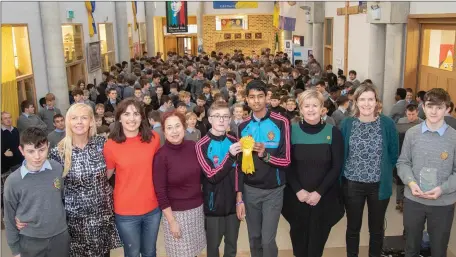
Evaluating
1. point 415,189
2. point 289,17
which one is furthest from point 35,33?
point 289,17

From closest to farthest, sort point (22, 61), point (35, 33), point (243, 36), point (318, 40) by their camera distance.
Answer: point (22, 61) → point (35, 33) → point (318, 40) → point (243, 36)

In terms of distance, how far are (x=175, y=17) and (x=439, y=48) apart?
1679cm

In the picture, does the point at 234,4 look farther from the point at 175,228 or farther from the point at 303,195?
the point at 175,228

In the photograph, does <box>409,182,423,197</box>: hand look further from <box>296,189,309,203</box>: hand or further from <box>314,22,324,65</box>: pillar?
<box>314,22,324,65</box>: pillar

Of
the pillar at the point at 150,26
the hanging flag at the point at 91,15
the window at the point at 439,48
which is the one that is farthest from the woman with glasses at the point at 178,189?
the pillar at the point at 150,26

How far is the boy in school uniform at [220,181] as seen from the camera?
11.1 ft

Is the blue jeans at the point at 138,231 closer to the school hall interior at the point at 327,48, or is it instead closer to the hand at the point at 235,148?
the hand at the point at 235,148

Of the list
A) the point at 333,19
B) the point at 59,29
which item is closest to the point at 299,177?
the point at 59,29

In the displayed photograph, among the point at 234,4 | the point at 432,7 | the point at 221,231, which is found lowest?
the point at 221,231

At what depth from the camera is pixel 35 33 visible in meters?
9.98

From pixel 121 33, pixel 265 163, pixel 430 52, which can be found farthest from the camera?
pixel 121 33

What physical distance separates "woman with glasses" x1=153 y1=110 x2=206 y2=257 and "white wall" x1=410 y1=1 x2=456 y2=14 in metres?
6.13

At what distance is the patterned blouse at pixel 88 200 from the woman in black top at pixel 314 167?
5.24ft

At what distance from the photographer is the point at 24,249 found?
3191 mm
